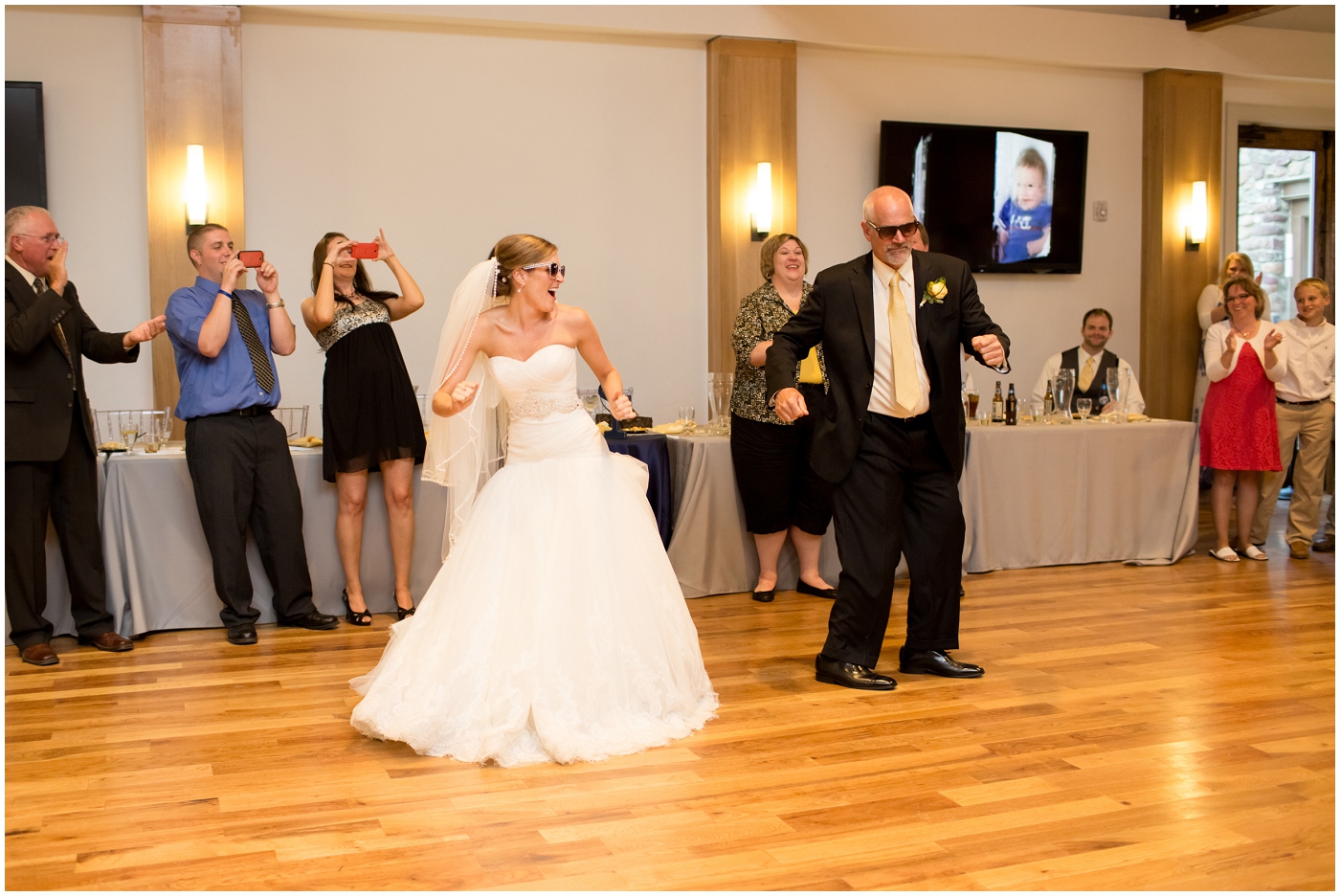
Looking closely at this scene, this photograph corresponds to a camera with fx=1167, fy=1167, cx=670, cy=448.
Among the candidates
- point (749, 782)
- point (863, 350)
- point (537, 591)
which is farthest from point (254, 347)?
point (749, 782)

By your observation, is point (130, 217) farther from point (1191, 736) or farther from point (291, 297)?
point (1191, 736)

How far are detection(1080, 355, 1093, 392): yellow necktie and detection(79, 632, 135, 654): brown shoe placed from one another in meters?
5.42

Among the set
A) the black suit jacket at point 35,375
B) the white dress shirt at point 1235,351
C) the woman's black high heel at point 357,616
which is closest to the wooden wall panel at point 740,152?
the white dress shirt at point 1235,351

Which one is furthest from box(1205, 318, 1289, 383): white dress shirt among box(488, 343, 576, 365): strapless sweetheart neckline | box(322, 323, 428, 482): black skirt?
box(322, 323, 428, 482): black skirt

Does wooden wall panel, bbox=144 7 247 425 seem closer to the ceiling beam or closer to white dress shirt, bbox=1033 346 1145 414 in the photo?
white dress shirt, bbox=1033 346 1145 414

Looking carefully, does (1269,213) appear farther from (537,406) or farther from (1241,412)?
(537,406)

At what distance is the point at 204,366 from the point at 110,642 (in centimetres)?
118

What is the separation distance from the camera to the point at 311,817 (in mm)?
2928

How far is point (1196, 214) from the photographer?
28.3 ft

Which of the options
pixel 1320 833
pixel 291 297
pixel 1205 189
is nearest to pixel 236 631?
pixel 291 297

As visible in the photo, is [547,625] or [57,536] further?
[57,536]

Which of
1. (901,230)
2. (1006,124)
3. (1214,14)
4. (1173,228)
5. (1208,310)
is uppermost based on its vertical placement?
(1214,14)

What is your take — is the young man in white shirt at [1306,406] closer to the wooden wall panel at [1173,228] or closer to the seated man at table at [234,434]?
the wooden wall panel at [1173,228]

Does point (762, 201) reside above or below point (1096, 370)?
above
